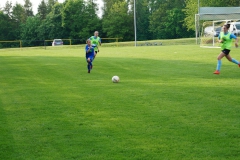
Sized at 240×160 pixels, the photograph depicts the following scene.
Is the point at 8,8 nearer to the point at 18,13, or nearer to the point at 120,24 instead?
the point at 18,13

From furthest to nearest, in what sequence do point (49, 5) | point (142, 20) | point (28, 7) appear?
point (28, 7) < point (49, 5) < point (142, 20)

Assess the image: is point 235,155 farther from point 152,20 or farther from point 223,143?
point 152,20

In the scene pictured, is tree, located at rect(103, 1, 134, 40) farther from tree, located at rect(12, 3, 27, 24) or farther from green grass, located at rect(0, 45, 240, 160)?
green grass, located at rect(0, 45, 240, 160)

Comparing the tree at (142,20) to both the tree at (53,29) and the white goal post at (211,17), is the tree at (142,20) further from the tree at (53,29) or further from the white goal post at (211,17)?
the white goal post at (211,17)

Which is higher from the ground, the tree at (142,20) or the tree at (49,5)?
the tree at (49,5)

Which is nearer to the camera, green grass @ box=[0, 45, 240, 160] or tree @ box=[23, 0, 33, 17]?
green grass @ box=[0, 45, 240, 160]

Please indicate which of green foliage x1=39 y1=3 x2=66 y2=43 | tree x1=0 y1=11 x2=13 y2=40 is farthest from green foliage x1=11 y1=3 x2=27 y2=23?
green foliage x1=39 y1=3 x2=66 y2=43

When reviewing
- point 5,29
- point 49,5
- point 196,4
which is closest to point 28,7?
point 49,5

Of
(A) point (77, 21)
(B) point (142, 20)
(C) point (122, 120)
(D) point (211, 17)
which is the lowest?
(C) point (122, 120)

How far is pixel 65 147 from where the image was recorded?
592 centimetres

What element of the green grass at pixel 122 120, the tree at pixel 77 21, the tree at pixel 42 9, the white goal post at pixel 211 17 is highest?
the tree at pixel 42 9

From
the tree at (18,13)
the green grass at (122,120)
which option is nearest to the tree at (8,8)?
the tree at (18,13)

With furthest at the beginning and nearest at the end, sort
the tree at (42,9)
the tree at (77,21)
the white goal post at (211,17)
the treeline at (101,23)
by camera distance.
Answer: the tree at (42,9) → the tree at (77,21) → the treeline at (101,23) → the white goal post at (211,17)

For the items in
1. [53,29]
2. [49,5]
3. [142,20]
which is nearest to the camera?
[53,29]
